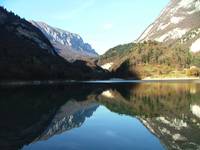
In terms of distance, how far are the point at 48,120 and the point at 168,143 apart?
23.7m

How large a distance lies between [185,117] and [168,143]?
20855mm

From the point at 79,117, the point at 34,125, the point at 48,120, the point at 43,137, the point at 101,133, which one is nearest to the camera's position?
the point at 43,137

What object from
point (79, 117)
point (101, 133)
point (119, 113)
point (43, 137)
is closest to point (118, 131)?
point (101, 133)

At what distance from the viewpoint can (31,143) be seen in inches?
1406

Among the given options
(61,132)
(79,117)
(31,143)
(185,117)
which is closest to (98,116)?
(79,117)

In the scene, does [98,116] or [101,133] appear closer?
[101,133]

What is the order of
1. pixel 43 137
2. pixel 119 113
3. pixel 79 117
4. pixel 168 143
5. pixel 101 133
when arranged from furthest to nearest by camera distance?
pixel 119 113 < pixel 79 117 < pixel 101 133 < pixel 43 137 < pixel 168 143

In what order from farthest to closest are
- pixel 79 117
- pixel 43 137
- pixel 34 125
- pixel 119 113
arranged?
pixel 119 113 < pixel 79 117 < pixel 34 125 < pixel 43 137

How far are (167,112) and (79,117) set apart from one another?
1497 centimetres

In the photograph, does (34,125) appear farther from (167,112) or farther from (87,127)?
(167,112)

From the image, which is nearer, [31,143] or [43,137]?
[31,143]

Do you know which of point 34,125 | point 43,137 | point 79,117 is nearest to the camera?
point 43,137

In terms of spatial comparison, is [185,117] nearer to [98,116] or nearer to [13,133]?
[98,116]

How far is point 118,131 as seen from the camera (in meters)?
45.3
